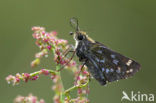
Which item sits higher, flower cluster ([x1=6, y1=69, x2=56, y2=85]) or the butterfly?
the butterfly

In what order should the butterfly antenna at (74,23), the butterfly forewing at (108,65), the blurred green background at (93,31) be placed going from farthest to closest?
the blurred green background at (93,31) → the butterfly antenna at (74,23) → the butterfly forewing at (108,65)

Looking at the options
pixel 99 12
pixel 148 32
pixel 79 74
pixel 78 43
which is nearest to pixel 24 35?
pixel 99 12

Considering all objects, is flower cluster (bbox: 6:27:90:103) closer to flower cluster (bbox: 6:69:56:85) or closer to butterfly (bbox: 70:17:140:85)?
flower cluster (bbox: 6:69:56:85)

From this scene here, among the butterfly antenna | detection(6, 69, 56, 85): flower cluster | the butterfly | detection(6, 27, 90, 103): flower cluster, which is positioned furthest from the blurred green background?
detection(6, 69, 56, 85): flower cluster

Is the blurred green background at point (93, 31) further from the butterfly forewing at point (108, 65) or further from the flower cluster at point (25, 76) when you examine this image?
the flower cluster at point (25, 76)

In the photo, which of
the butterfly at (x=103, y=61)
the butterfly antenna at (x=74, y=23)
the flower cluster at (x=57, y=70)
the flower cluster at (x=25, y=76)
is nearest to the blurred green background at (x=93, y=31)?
the butterfly antenna at (x=74, y=23)

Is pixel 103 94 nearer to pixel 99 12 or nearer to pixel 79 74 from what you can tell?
pixel 99 12


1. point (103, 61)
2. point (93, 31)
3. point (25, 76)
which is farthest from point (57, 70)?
point (93, 31)

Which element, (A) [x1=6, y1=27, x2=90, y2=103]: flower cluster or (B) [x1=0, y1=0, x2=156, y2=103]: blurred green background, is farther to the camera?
(B) [x1=0, y1=0, x2=156, y2=103]: blurred green background
